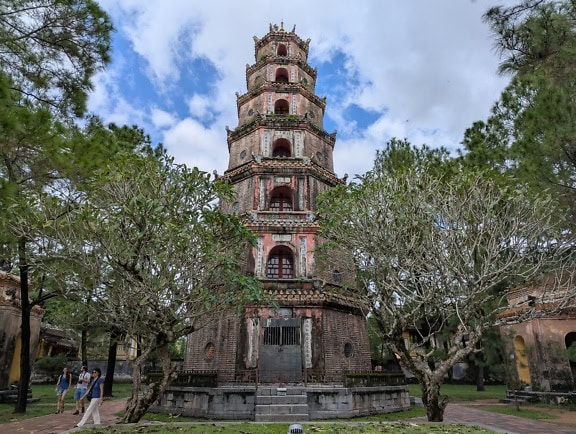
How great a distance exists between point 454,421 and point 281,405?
5.19 meters

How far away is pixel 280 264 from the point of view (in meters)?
18.9

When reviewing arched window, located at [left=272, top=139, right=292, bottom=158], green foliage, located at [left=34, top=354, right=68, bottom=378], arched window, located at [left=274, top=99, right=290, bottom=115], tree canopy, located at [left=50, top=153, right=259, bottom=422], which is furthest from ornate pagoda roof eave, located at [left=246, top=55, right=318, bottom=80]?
green foliage, located at [left=34, top=354, right=68, bottom=378]

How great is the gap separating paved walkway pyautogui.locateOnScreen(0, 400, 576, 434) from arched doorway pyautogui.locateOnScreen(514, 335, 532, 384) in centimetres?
475

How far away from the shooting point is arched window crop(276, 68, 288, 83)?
79.7 ft

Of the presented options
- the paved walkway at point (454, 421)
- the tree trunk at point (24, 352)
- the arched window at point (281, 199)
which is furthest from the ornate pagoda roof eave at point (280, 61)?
the paved walkway at point (454, 421)

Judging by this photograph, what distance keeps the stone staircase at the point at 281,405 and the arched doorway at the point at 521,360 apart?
11658mm

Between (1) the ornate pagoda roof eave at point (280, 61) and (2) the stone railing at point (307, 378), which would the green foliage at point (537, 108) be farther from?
(1) the ornate pagoda roof eave at point (280, 61)

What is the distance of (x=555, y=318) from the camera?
1808 centimetres

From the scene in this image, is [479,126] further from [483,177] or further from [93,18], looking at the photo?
[93,18]

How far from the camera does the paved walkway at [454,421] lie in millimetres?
10445

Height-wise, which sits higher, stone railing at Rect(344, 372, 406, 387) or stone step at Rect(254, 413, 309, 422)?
stone railing at Rect(344, 372, 406, 387)

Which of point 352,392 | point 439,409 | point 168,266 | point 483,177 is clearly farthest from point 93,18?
point 352,392

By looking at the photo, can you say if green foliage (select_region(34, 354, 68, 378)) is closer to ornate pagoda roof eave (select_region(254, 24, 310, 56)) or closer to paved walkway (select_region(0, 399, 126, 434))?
paved walkway (select_region(0, 399, 126, 434))

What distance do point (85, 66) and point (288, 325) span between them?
38.6ft
